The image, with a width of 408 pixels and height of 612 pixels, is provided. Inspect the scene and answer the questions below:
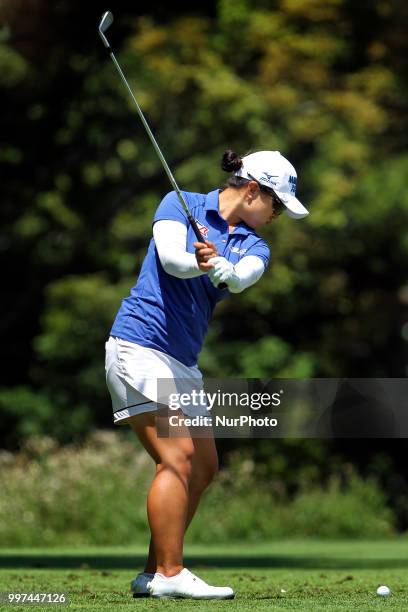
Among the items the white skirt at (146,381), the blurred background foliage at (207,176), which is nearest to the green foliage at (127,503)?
the blurred background foliage at (207,176)

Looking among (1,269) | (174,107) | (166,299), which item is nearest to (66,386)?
(1,269)

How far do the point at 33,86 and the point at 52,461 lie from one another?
530 cm

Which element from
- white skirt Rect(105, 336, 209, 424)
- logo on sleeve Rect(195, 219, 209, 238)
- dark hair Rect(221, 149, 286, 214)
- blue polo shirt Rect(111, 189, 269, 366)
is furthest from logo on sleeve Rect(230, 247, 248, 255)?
white skirt Rect(105, 336, 209, 424)

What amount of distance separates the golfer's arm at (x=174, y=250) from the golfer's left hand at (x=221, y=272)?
0.24 ft

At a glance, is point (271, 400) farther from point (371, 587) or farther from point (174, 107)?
point (174, 107)

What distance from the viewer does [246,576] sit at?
26.2 feet

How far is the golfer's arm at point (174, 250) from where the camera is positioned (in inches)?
226

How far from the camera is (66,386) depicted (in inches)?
858

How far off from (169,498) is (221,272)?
3.19ft

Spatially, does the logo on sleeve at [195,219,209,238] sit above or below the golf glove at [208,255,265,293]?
above

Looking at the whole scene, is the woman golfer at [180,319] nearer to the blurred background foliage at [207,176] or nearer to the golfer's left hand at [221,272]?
the golfer's left hand at [221,272]

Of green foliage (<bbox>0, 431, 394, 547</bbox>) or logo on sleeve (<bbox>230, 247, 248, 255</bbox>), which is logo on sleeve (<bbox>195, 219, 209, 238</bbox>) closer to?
logo on sleeve (<bbox>230, 247, 248, 255</bbox>)

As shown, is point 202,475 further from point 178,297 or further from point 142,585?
point 178,297

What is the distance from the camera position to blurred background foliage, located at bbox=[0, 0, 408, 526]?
1864 cm
